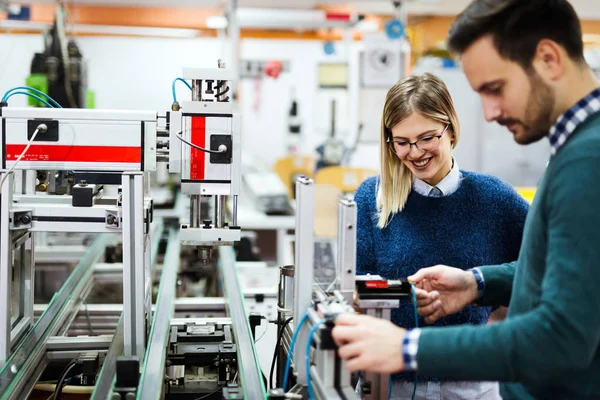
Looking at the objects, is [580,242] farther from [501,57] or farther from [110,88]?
[110,88]

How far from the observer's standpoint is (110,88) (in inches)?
271

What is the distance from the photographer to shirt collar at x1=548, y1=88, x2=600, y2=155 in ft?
3.47

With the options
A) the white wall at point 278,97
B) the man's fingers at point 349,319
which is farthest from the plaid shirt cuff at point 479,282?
the white wall at point 278,97

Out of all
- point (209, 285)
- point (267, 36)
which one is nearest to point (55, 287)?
point (209, 285)

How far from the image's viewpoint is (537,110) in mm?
1071

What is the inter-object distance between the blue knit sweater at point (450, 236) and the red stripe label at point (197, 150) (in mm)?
478

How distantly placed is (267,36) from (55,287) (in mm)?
5957

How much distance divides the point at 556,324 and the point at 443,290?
0.57 m

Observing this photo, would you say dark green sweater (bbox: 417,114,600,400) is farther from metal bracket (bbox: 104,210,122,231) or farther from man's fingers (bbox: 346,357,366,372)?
metal bracket (bbox: 104,210,122,231)

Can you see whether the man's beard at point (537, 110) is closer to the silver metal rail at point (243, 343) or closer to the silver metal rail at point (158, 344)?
the silver metal rail at point (243, 343)

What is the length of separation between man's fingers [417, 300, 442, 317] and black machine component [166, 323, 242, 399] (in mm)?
511

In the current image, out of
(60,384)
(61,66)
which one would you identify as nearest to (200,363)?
(60,384)

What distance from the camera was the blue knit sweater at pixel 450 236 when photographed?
1795 millimetres

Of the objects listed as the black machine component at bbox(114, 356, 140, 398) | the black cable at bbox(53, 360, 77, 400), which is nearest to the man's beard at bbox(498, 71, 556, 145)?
the black machine component at bbox(114, 356, 140, 398)
